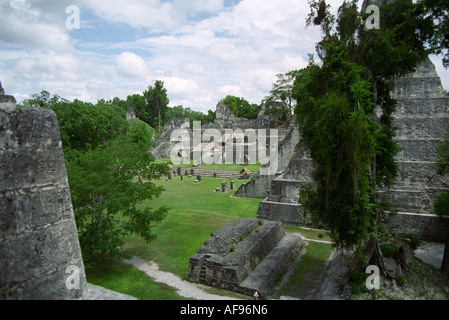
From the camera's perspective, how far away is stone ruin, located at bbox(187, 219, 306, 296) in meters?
8.63

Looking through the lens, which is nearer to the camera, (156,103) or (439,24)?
(439,24)

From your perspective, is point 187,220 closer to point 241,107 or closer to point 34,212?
point 34,212

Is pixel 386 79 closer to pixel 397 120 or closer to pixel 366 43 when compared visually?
pixel 366 43

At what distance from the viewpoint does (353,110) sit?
7.03m

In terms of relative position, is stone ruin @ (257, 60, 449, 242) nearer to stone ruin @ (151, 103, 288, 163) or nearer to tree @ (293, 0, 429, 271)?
tree @ (293, 0, 429, 271)

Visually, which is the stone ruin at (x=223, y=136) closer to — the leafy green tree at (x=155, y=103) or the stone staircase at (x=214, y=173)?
the stone staircase at (x=214, y=173)

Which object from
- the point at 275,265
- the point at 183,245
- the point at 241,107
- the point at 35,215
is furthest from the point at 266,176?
the point at 241,107

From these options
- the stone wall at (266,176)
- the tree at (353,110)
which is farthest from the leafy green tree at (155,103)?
the tree at (353,110)

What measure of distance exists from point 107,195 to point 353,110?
8329mm

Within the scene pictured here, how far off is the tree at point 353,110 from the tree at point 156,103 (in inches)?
2271

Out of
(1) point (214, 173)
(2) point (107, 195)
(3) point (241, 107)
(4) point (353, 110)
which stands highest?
(3) point (241, 107)

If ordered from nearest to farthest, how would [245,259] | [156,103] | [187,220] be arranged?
[245,259] < [187,220] < [156,103]

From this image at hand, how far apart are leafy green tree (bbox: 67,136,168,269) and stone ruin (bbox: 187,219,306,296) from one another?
2.51 m

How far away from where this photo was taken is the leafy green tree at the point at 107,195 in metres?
9.33
